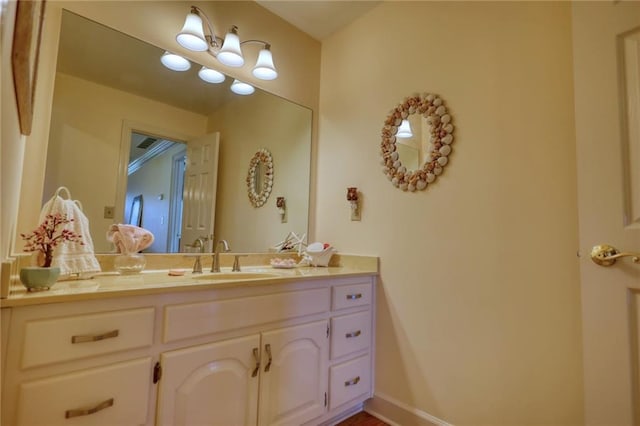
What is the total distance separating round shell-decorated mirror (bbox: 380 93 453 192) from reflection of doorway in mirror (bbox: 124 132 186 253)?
1.20 meters

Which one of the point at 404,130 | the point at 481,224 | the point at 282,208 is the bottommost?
the point at 481,224

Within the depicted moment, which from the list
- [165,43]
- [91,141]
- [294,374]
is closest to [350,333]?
[294,374]

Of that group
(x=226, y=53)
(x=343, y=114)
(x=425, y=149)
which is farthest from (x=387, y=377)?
(x=226, y=53)

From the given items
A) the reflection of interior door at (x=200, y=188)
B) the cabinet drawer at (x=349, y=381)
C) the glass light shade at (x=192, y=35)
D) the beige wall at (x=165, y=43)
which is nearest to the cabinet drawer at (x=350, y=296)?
the cabinet drawer at (x=349, y=381)

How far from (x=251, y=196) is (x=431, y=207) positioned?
113 cm

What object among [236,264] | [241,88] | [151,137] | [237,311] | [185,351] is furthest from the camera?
[241,88]

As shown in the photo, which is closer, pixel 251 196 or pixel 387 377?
pixel 387 377

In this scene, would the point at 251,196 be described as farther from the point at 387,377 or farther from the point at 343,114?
the point at 387,377

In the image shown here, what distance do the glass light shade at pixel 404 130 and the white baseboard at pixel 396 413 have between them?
4.84 ft

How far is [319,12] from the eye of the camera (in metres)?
2.15

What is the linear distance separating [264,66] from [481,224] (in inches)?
61.5

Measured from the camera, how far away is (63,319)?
90 centimetres

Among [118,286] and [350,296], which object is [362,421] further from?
[118,286]

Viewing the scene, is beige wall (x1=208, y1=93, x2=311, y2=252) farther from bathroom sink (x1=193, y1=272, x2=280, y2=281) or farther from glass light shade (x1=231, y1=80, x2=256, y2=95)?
bathroom sink (x1=193, y1=272, x2=280, y2=281)
